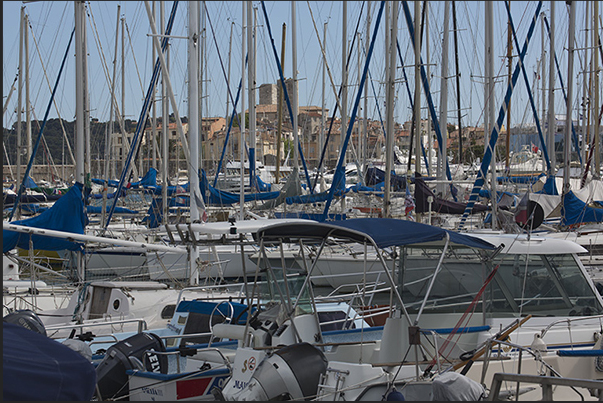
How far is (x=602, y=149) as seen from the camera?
3341cm

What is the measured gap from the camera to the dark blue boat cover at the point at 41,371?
4938mm

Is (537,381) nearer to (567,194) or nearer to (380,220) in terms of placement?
(380,220)

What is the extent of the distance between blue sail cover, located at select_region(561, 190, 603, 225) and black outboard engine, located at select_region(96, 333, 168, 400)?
11.8m

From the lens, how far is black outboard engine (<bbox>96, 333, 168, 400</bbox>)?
7.46 m

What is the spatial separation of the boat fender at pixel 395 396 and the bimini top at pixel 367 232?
159 cm

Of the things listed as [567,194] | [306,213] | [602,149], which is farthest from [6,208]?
[602,149]

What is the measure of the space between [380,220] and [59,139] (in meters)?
39.5

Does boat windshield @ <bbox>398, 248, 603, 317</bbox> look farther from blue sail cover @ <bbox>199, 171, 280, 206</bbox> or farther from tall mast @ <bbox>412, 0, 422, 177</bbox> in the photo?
blue sail cover @ <bbox>199, 171, 280, 206</bbox>

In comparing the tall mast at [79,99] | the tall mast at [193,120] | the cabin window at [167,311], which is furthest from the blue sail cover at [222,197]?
the cabin window at [167,311]

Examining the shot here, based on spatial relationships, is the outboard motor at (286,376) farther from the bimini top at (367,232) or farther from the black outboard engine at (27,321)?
the black outboard engine at (27,321)

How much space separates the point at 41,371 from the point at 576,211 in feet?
47.0

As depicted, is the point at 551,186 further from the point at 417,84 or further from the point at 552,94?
the point at 417,84

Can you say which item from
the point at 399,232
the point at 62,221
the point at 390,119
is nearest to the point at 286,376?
the point at 399,232

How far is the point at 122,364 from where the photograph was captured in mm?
7605
